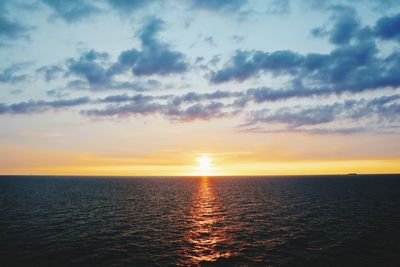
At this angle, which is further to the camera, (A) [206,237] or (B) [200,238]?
(A) [206,237]

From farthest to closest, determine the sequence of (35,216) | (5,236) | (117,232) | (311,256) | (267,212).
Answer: (267,212), (35,216), (117,232), (5,236), (311,256)

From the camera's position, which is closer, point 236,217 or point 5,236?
point 5,236

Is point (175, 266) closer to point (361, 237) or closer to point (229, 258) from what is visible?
point (229, 258)

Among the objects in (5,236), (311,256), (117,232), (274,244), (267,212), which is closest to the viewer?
(311,256)

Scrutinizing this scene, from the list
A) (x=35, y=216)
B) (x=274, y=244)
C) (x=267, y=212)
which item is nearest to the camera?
(x=274, y=244)

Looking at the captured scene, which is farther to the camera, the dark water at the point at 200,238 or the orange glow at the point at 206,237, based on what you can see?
the orange glow at the point at 206,237

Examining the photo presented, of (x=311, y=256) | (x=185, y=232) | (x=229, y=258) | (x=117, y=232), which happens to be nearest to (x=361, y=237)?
(x=311, y=256)

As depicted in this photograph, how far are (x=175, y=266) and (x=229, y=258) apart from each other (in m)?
7.28

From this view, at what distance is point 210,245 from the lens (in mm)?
42562

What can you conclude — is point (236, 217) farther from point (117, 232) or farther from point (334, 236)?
point (117, 232)

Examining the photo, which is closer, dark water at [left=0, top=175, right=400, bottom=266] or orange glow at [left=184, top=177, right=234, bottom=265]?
dark water at [left=0, top=175, right=400, bottom=266]

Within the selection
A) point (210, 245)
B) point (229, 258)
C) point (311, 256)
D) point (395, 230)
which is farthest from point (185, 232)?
point (395, 230)

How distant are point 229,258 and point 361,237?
23835mm

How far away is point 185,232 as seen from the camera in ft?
168
